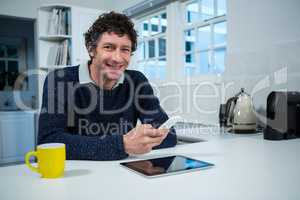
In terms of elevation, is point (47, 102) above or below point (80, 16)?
below

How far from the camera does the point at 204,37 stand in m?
2.54

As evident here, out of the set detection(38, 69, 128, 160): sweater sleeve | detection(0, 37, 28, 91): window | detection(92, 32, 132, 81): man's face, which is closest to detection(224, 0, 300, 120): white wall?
detection(92, 32, 132, 81): man's face

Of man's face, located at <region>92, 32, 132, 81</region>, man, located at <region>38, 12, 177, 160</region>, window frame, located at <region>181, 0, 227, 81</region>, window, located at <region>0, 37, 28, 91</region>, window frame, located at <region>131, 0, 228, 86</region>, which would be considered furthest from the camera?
window, located at <region>0, 37, 28, 91</region>

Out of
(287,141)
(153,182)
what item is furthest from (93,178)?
(287,141)

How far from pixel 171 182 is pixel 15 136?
332cm

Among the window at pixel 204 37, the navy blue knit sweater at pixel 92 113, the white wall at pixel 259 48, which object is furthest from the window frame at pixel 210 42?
the navy blue knit sweater at pixel 92 113

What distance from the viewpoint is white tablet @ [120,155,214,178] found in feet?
2.63

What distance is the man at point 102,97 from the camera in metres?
1.09

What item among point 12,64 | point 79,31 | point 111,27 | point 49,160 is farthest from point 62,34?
point 49,160

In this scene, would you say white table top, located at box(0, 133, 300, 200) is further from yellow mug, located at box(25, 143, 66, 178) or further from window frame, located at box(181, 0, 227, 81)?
window frame, located at box(181, 0, 227, 81)

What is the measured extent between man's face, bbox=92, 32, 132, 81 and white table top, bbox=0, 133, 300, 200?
0.55 metres

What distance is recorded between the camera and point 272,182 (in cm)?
73

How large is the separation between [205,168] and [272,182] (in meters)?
0.20

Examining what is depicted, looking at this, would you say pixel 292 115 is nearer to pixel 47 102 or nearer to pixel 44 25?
pixel 47 102
